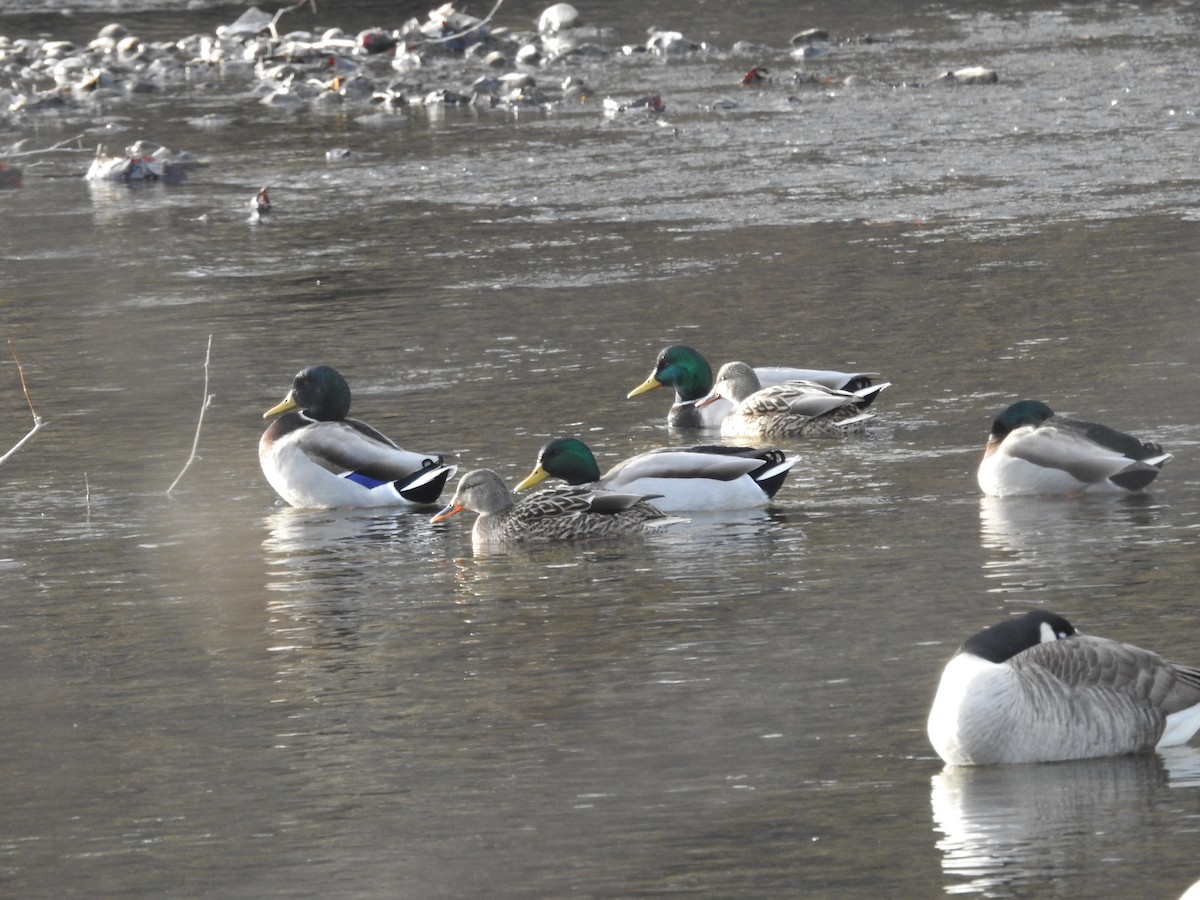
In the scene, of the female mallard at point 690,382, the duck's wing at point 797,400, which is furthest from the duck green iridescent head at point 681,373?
the duck's wing at point 797,400

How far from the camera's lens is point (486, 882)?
6.13m


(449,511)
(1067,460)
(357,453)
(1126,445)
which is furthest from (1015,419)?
(357,453)

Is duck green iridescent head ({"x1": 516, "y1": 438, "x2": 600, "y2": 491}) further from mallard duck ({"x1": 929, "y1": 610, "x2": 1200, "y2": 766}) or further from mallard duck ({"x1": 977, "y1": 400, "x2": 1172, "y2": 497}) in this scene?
mallard duck ({"x1": 929, "y1": 610, "x2": 1200, "y2": 766})

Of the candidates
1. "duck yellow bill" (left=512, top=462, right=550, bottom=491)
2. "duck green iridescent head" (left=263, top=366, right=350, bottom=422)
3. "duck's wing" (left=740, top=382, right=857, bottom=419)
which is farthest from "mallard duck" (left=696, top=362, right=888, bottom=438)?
"duck green iridescent head" (left=263, top=366, right=350, bottom=422)

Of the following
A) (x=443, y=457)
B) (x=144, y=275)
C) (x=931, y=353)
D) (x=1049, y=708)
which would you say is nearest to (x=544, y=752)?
(x=1049, y=708)

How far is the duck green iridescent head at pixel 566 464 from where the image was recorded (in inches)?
422

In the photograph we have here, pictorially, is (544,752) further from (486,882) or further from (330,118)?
(330,118)

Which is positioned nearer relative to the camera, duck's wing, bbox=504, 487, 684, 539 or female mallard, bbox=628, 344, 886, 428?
duck's wing, bbox=504, 487, 684, 539

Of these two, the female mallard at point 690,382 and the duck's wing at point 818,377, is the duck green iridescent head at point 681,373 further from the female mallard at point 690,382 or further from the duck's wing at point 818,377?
the duck's wing at point 818,377

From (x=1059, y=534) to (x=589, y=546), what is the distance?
2.01m

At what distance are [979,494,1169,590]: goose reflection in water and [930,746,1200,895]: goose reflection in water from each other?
2.14 metres

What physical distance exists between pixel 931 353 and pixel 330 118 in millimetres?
15227

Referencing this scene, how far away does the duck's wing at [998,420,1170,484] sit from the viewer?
10234mm

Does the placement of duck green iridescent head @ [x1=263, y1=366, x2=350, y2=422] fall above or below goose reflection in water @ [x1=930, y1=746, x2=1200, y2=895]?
above
